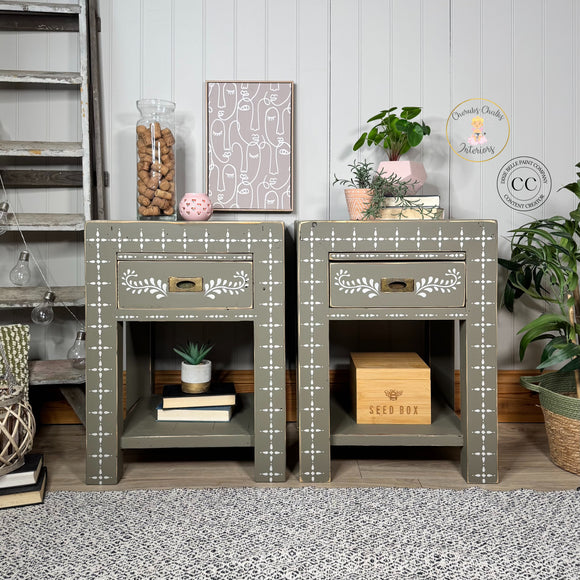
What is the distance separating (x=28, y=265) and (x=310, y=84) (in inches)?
50.1

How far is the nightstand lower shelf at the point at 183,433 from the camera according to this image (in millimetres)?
1716

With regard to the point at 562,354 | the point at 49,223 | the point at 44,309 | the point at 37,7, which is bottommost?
the point at 562,354

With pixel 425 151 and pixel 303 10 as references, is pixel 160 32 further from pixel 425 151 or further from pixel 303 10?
pixel 425 151

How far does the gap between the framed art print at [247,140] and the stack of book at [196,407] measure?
2.47 ft

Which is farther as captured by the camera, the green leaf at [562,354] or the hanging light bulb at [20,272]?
the hanging light bulb at [20,272]

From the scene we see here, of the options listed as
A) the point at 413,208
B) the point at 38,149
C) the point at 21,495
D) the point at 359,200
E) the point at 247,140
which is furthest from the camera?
the point at 247,140

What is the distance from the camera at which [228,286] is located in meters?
1.67

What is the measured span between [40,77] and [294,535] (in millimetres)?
1730

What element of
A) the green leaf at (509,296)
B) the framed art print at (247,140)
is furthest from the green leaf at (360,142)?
the green leaf at (509,296)

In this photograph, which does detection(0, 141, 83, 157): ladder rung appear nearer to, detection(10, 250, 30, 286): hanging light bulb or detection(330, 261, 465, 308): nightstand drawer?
detection(10, 250, 30, 286): hanging light bulb

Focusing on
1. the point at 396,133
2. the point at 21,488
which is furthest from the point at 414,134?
the point at 21,488
